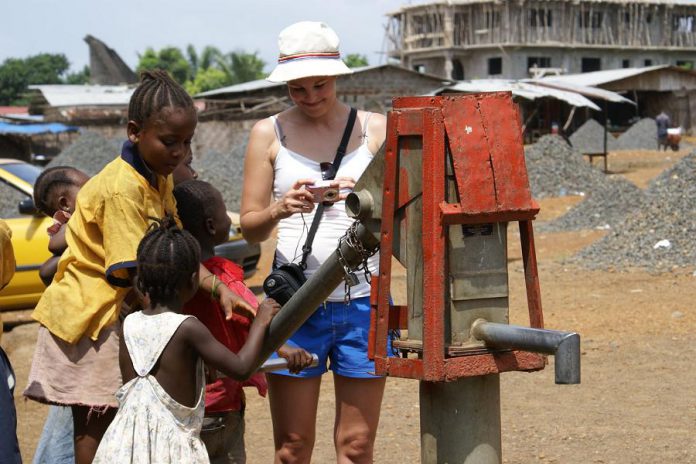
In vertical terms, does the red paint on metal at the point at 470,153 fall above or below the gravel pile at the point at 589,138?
above

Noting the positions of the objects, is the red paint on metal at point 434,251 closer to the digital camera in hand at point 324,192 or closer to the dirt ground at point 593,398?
the digital camera in hand at point 324,192

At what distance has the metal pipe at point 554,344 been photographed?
6.02 feet

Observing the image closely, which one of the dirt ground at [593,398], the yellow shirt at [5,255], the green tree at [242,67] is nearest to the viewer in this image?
the yellow shirt at [5,255]

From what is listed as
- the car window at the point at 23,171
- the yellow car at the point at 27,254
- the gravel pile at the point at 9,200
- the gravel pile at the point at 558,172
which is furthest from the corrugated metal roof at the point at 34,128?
the yellow car at the point at 27,254

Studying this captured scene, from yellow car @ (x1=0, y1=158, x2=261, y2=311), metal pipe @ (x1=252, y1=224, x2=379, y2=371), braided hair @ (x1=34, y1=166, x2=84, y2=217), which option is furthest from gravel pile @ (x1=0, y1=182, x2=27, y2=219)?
metal pipe @ (x1=252, y1=224, x2=379, y2=371)

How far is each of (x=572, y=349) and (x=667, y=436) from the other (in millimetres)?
3845

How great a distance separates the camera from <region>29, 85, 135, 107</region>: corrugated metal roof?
43906mm

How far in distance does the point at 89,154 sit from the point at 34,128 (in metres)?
11.5

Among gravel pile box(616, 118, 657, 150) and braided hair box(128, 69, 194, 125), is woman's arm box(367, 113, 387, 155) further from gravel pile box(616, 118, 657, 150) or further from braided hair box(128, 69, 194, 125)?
gravel pile box(616, 118, 657, 150)

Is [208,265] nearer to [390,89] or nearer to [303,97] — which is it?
[303,97]

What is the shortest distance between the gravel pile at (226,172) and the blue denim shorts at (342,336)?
15740mm

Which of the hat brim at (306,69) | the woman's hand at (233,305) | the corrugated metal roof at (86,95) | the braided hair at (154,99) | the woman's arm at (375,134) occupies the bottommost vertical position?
the woman's hand at (233,305)

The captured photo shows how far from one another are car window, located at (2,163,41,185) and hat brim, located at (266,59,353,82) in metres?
7.70

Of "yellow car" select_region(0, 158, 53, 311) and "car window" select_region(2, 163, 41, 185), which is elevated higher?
"car window" select_region(2, 163, 41, 185)
